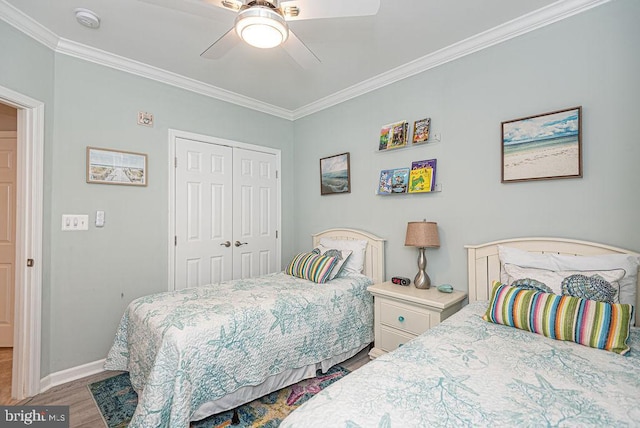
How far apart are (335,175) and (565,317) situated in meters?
2.39

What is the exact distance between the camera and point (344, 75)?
9.66ft

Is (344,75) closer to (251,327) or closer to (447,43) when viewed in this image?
(447,43)

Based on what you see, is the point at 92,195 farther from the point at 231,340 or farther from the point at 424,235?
the point at 424,235

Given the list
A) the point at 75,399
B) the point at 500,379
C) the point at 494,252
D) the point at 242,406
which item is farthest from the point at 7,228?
the point at 494,252

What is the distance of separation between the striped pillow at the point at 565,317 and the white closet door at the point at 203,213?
2.56 meters

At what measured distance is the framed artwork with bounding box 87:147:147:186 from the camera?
2.52 m

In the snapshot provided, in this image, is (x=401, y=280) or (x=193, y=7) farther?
(x=401, y=280)

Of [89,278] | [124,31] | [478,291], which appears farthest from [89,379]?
[478,291]

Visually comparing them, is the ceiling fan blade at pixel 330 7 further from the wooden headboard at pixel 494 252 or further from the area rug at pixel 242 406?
the area rug at pixel 242 406

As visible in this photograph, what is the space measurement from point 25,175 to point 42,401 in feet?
5.19

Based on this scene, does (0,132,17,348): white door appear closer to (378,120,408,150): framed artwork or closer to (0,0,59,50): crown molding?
(0,0,59,50): crown molding

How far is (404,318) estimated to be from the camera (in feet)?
7.79

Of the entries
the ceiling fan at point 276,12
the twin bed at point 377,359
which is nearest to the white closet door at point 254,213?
the twin bed at point 377,359

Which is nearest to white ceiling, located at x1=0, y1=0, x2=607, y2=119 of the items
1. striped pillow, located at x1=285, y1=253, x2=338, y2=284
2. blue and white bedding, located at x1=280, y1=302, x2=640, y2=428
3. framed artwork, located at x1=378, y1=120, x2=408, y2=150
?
framed artwork, located at x1=378, y1=120, x2=408, y2=150
